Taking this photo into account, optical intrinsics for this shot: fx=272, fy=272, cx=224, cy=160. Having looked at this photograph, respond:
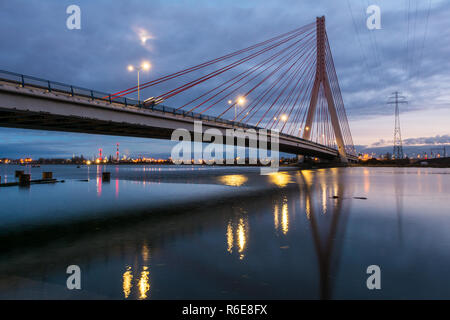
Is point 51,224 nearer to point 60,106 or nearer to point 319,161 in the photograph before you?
point 60,106

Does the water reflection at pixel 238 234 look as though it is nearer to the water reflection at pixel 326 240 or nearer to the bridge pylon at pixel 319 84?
the water reflection at pixel 326 240

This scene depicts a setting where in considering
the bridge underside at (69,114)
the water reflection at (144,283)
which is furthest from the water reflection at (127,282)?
the bridge underside at (69,114)

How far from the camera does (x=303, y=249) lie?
27.6 feet

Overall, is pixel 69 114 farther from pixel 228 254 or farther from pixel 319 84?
pixel 319 84

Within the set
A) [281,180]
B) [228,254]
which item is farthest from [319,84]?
[228,254]

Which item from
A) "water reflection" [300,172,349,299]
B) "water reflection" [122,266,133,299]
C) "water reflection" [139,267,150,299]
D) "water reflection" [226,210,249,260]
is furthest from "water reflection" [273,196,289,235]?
"water reflection" [122,266,133,299]

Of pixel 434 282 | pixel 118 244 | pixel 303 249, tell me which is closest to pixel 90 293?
pixel 118 244

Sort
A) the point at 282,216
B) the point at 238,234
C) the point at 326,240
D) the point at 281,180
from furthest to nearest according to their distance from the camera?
the point at 281,180
the point at 282,216
the point at 238,234
the point at 326,240

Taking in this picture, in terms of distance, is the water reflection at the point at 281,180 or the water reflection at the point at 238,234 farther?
the water reflection at the point at 281,180

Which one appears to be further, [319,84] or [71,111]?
[319,84]

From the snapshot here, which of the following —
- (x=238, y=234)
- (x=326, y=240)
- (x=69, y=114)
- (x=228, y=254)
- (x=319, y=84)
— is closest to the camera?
(x=228, y=254)

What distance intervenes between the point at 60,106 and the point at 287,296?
69.8 feet

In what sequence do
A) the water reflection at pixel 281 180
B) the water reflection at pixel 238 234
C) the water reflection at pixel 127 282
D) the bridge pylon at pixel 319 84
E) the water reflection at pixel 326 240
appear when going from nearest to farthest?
1. the water reflection at pixel 127 282
2. the water reflection at pixel 326 240
3. the water reflection at pixel 238 234
4. the water reflection at pixel 281 180
5. the bridge pylon at pixel 319 84

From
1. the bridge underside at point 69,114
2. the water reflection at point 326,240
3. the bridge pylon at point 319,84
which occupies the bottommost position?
the water reflection at point 326,240
